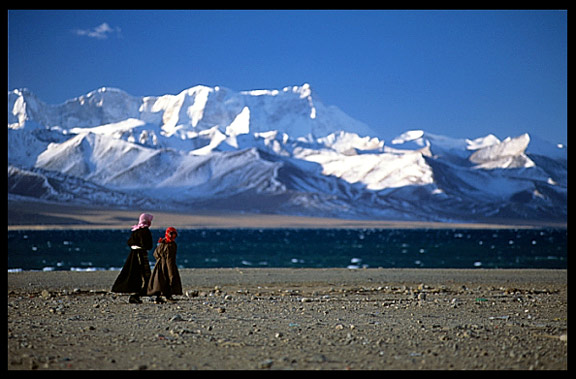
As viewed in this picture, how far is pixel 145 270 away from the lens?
50.7ft

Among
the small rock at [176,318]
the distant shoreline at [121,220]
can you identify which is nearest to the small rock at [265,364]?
the small rock at [176,318]

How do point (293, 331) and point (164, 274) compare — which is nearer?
point (293, 331)

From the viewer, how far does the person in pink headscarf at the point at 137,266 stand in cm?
1511

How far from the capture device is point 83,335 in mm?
10953

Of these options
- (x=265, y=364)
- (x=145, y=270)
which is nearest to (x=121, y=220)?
(x=145, y=270)

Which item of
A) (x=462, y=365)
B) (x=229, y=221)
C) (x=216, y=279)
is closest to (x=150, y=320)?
(x=462, y=365)

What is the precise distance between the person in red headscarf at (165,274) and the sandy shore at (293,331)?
329mm

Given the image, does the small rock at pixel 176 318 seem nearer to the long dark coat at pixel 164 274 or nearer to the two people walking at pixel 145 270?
the two people walking at pixel 145 270

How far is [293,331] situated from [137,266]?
485cm

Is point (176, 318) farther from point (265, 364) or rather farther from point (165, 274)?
point (265, 364)

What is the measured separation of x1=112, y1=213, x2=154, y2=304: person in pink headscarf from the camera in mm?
15109

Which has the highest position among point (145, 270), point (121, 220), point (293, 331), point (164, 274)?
point (145, 270)

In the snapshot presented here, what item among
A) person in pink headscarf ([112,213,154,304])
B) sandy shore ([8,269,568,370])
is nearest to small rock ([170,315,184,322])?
sandy shore ([8,269,568,370])
